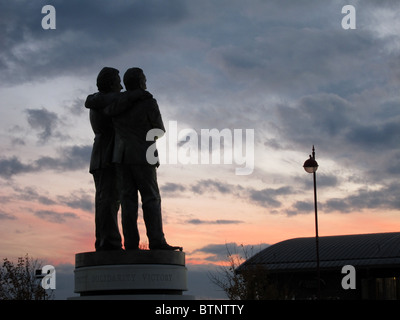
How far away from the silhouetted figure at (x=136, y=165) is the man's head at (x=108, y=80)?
710 mm

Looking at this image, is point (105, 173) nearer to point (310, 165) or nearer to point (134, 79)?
point (134, 79)

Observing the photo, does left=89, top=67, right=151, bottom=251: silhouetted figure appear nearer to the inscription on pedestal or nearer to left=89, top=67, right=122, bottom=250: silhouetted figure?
left=89, top=67, right=122, bottom=250: silhouetted figure

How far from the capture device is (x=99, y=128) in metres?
15.0

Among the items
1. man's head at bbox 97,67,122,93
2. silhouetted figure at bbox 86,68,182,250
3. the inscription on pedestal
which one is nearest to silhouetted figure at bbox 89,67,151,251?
man's head at bbox 97,67,122,93

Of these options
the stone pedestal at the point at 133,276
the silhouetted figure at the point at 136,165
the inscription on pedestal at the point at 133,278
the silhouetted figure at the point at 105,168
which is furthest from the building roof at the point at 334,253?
the inscription on pedestal at the point at 133,278

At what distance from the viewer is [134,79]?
14.5m

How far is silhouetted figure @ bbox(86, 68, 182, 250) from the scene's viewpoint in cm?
1420

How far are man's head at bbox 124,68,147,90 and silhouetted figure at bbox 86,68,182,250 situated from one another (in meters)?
0.16

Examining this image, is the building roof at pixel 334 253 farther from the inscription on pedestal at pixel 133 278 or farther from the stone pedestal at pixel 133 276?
the inscription on pedestal at pixel 133 278

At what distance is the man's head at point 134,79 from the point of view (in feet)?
47.8

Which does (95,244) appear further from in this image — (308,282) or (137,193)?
(308,282)
